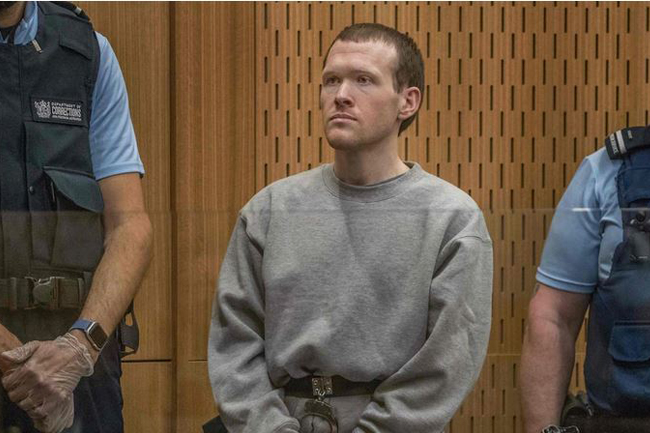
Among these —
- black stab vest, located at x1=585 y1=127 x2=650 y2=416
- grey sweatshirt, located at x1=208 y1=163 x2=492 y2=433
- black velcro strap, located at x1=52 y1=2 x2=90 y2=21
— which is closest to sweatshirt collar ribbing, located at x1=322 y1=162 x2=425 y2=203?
grey sweatshirt, located at x1=208 y1=163 x2=492 y2=433

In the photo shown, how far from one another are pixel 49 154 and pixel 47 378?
0.41 metres

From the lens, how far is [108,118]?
2.13 m

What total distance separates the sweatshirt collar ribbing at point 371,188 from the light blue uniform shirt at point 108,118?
16.4 inches

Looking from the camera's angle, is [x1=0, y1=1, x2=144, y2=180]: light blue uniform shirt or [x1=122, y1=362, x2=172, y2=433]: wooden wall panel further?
[x1=0, y1=1, x2=144, y2=180]: light blue uniform shirt

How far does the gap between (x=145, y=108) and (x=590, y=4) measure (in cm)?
109

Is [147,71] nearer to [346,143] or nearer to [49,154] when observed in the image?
[49,154]

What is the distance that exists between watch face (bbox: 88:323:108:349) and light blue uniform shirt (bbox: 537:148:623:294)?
742mm

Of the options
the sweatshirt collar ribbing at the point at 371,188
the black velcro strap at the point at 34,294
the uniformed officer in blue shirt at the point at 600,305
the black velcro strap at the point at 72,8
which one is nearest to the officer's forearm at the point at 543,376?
the uniformed officer in blue shirt at the point at 600,305

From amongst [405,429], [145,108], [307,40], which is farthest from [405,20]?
[405,429]

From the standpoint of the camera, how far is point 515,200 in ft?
8.36

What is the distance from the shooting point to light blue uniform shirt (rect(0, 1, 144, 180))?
2.05m

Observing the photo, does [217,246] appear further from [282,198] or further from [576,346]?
[576,346]

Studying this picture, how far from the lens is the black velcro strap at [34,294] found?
5.89 feet

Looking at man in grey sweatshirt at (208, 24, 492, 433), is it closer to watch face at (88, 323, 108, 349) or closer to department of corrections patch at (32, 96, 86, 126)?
watch face at (88, 323, 108, 349)
